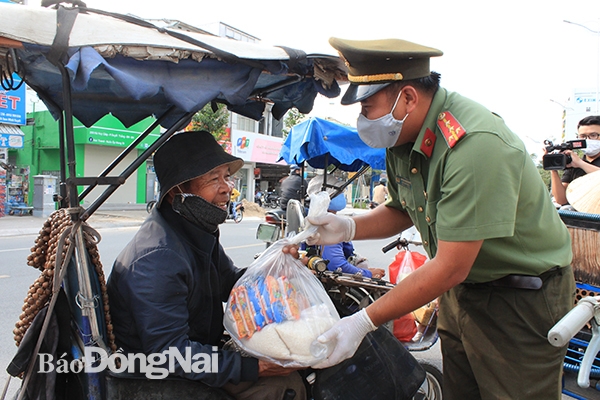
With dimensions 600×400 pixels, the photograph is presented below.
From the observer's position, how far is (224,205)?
217cm

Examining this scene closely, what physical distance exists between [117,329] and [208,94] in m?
1.03

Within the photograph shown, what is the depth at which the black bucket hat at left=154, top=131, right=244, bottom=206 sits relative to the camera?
6.61ft

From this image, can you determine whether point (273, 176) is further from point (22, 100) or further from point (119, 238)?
point (119, 238)

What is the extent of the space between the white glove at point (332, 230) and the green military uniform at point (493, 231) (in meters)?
0.39

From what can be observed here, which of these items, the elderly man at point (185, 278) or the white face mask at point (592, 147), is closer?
the elderly man at point (185, 278)

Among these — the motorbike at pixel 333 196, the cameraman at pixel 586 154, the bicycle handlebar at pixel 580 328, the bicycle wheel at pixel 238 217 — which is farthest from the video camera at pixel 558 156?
the bicycle wheel at pixel 238 217

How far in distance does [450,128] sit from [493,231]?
0.39 metres

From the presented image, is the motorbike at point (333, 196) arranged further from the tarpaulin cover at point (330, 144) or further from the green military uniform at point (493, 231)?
the green military uniform at point (493, 231)

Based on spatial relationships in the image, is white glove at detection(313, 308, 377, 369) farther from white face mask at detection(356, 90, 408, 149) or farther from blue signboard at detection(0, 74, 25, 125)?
blue signboard at detection(0, 74, 25, 125)

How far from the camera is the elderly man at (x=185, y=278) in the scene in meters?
1.75

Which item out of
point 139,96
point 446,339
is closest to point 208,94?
point 139,96

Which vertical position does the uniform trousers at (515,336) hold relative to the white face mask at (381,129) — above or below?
below

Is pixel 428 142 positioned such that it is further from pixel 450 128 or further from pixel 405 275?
pixel 405 275

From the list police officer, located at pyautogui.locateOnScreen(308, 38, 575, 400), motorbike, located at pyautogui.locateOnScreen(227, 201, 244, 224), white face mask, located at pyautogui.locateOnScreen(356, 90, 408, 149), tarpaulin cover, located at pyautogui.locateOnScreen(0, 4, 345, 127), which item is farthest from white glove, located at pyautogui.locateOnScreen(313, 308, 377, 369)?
motorbike, located at pyautogui.locateOnScreen(227, 201, 244, 224)
